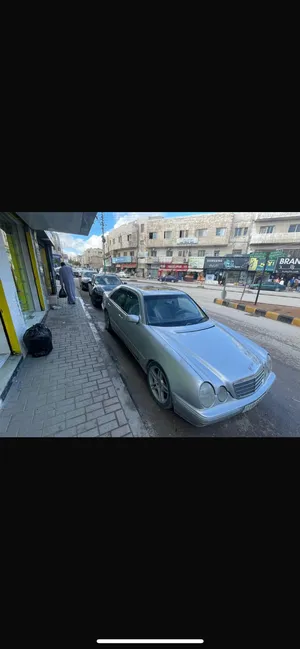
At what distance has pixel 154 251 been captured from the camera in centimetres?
3256

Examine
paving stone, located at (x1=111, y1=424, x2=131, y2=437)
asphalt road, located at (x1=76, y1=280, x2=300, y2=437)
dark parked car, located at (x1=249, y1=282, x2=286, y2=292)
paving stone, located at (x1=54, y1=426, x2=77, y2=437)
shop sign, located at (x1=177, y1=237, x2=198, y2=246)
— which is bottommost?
dark parked car, located at (x1=249, y1=282, x2=286, y2=292)

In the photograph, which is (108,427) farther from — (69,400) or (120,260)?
(120,260)

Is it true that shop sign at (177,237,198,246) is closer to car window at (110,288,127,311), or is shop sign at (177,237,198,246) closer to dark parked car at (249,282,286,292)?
dark parked car at (249,282,286,292)

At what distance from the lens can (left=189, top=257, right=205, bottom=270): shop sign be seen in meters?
28.5

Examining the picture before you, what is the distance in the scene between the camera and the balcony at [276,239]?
78.8ft

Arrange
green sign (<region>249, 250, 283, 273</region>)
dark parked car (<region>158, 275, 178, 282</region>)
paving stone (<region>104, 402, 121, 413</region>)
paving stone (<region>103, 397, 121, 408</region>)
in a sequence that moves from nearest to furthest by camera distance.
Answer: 1. paving stone (<region>104, 402, 121, 413</region>)
2. paving stone (<region>103, 397, 121, 408</region>)
3. green sign (<region>249, 250, 283, 273</region>)
4. dark parked car (<region>158, 275, 178, 282</region>)

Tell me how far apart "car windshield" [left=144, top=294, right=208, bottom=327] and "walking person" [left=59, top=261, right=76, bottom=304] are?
18.8 feet

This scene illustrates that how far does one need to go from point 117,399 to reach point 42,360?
1982mm

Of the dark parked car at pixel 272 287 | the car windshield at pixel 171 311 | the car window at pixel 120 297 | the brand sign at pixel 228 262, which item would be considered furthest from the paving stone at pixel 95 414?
the brand sign at pixel 228 262

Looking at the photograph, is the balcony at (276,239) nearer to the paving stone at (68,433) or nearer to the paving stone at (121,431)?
the paving stone at (121,431)

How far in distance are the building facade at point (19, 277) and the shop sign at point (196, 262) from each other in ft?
75.1

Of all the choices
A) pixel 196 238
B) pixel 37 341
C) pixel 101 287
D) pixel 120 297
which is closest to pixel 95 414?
pixel 37 341

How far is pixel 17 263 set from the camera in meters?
5.83

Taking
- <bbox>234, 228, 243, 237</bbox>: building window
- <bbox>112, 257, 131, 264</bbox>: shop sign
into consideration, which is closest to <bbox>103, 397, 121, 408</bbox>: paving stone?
<bbox>234, 228, 243, 237</bbox>: building window
